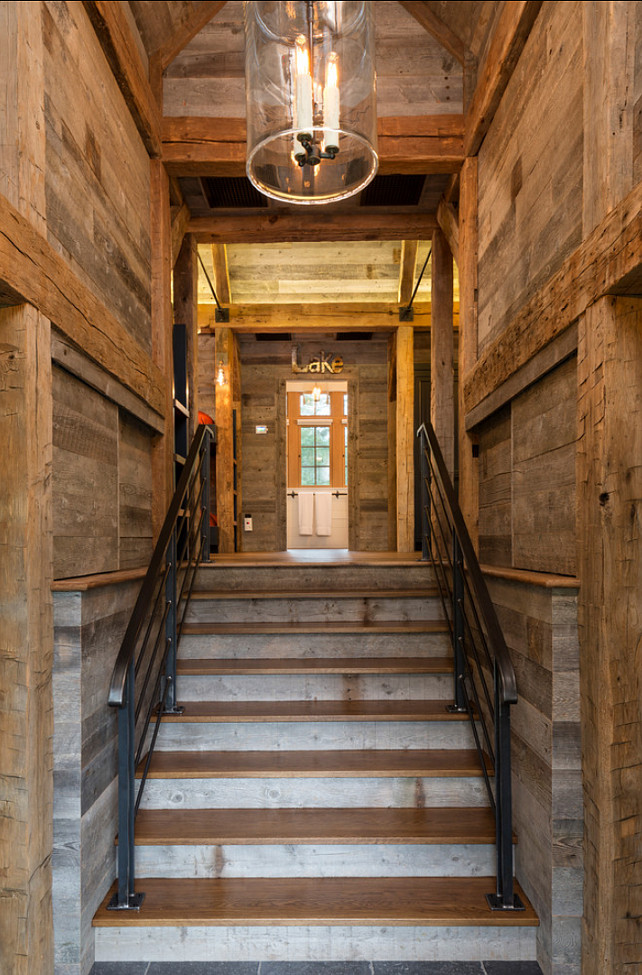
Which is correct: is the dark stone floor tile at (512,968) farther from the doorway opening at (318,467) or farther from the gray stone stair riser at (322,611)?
the doorway opening at (318,467)

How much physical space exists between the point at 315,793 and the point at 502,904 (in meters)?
0.77

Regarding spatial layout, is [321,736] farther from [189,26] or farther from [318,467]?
[318,467]

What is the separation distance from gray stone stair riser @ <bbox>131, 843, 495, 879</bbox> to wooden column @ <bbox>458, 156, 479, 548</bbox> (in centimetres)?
155

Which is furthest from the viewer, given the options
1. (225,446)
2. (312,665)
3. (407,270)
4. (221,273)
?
(225,446)

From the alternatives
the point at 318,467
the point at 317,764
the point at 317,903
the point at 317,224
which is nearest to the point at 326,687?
the point at 317,764

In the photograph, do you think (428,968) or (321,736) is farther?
(321,736)

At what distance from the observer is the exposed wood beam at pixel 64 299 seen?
184 cm

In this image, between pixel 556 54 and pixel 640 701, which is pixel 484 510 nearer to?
pixel 640 701

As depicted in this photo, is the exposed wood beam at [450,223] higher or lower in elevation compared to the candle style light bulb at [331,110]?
higher

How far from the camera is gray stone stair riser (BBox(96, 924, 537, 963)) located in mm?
2195

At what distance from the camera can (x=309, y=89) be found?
204 cm

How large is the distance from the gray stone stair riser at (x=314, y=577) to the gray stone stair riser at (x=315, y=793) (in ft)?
4.32

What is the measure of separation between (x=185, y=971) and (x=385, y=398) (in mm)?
7157

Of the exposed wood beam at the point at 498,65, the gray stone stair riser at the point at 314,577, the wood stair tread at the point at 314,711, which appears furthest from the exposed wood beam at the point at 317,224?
the wood stair tread at the point at 314,711
